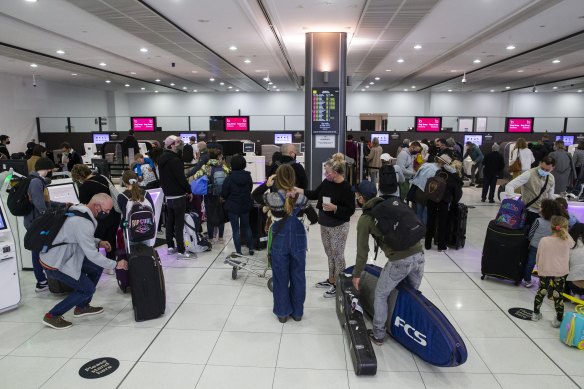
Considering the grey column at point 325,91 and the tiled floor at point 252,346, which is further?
the grey column at point 325,91

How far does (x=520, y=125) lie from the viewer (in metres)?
15.6

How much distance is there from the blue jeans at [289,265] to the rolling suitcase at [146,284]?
1159mm

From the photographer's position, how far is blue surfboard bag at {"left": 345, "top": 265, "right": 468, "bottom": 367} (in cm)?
291

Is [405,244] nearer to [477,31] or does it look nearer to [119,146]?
[477,31]

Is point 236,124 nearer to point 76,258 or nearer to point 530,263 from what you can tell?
point 76,258

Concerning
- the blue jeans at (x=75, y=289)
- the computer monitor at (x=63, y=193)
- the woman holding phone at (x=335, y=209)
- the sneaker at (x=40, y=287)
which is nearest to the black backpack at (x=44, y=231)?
the blue jeans at (x=75, y=289)

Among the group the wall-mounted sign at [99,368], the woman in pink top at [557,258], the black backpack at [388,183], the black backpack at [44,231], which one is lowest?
the wall-mounted sign at [99,368]

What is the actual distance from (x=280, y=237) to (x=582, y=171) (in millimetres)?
8464

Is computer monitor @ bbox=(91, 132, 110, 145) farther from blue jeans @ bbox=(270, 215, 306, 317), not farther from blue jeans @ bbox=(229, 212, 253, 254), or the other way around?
blue jeans @ bbox=(270, 215, 306, 317)

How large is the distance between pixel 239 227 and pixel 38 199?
250 cm

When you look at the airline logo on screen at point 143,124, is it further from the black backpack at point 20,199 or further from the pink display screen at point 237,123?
the black backpack at point 20,199

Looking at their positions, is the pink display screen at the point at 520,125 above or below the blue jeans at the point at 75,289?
above

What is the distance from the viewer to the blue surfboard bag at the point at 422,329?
2.91m

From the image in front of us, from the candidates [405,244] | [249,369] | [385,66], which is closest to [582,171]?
[385,66]
